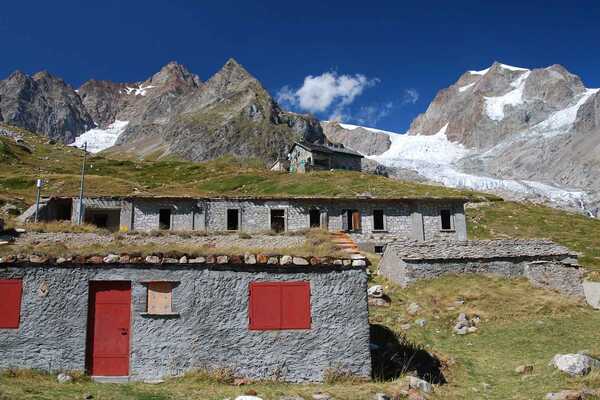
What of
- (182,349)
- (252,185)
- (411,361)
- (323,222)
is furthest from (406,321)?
(252,185)

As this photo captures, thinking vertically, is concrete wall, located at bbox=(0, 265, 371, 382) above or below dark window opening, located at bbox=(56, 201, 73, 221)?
below

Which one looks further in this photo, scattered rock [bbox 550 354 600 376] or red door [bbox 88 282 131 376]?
scattered rock [bbox 550 354 600 376]

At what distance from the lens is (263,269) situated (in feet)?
43.3

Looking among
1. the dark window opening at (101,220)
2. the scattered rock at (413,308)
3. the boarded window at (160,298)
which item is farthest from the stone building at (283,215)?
the boarded window at (160,298)

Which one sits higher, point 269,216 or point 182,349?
point 269,216

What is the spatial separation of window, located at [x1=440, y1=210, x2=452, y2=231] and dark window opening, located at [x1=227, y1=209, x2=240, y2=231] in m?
17.0

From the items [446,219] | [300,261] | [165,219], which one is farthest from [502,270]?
[165,219]

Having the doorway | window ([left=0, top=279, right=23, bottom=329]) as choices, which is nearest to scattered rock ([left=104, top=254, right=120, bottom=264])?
window ([left=0, top=279, right=23, bottom=329])

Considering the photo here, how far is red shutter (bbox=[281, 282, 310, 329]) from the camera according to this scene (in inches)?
508

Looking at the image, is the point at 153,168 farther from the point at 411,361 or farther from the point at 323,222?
the point at 411,361

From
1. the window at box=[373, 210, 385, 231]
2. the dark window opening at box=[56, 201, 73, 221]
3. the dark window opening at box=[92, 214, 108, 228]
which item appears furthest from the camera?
the dark window opening at box=[56, 201, 73, 221]

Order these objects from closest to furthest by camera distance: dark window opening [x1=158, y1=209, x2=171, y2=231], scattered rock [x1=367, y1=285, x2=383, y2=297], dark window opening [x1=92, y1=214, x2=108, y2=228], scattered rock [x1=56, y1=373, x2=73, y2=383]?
scattered rock [x1=56, y1=373, x2=73, y2=383], scattered rock [x1=367, y1=285, x2=383, y2=297], dark window opening [x1=158, y1=209, x2=171, y2=231], dark window opening [x1=92, y1=214, x2=108, y2=228]

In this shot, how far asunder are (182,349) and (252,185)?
6278cm

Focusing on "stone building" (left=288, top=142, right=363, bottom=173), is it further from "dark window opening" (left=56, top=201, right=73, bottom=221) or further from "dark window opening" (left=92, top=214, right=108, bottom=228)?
"dark window opening" (left=56, top=201, right=73, bottom=221)
